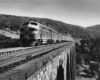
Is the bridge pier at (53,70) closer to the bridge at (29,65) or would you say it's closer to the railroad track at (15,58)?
the bridge at (29,65)

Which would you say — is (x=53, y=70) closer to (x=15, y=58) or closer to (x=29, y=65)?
(x=15, y=58)

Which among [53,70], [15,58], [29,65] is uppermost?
[29,65]

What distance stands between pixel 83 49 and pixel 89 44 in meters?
7.22

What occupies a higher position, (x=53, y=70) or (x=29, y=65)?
(x=29, y=65)

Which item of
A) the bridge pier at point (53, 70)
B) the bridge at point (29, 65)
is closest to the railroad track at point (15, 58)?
the bridge at point (29, 65)

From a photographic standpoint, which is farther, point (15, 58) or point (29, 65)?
point (15, 58)

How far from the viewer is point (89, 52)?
80000mm

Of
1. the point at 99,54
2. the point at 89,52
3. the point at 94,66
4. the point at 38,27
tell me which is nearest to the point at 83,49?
the point at 89,52

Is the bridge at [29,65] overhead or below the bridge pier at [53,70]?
overhead

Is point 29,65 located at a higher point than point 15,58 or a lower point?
higher

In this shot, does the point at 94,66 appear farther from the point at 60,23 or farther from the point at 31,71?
the point at 60,23

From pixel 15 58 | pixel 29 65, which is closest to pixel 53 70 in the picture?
pixel 15 58

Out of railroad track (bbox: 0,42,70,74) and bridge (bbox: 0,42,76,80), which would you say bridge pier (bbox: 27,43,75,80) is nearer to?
bridge (bbox: 0,42,76,80)

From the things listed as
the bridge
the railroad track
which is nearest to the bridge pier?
the bridge
